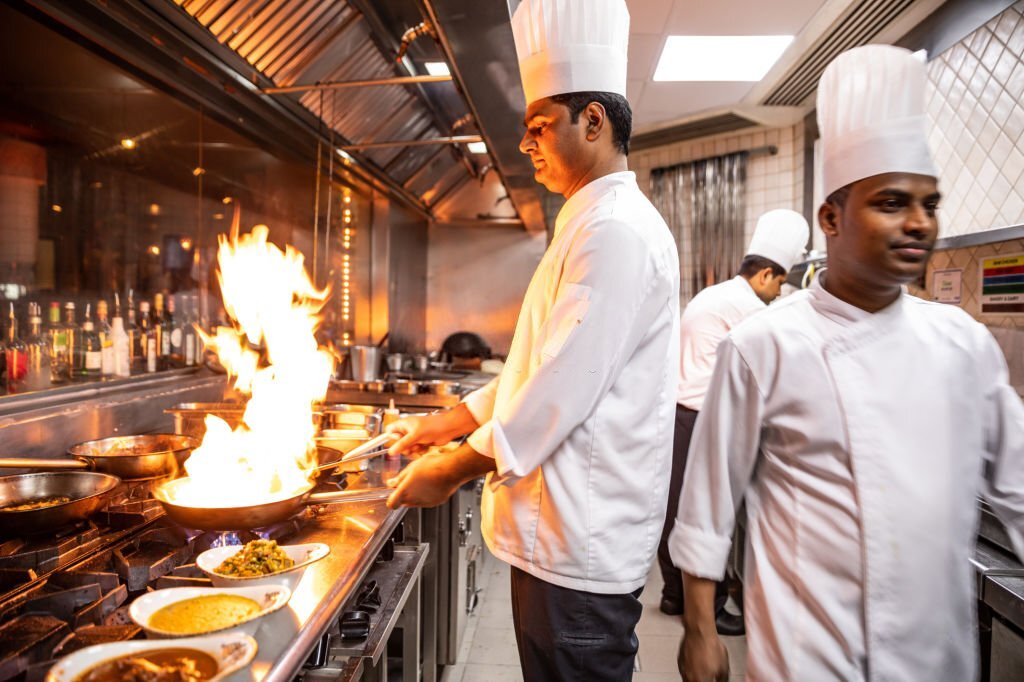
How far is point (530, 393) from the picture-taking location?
4.09 ft

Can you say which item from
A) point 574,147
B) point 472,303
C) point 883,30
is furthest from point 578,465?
point 472,303

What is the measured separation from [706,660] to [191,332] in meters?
2.57

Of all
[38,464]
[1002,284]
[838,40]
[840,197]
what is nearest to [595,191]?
[840,197]

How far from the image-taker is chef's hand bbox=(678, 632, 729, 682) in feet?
3.85

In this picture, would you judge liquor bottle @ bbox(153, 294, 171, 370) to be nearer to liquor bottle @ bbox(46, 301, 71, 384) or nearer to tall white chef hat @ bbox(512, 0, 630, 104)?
liquor bottle @ bbox(46, 301, 71, 384)

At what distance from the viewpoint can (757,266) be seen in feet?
11.0

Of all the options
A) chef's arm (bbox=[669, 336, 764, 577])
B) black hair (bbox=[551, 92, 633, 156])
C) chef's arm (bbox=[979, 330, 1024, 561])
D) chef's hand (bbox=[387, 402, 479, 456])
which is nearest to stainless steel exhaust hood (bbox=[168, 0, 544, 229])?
black hair (bbox=[551, 92, 633, 156])

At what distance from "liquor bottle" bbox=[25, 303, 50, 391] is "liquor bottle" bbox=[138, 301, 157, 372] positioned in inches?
20.0

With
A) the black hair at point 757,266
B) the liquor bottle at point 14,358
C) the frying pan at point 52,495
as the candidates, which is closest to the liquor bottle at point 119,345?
the liquor bottle at point 14,358

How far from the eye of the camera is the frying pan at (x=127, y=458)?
1520 mm

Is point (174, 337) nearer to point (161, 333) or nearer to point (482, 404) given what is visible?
point (161, 333)

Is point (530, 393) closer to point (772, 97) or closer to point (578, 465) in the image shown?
point (578, 465)

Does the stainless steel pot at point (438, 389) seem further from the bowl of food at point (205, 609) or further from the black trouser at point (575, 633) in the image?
the bowl of food at point (205, 609)

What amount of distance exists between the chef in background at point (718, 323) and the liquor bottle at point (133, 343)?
2.38 meters
